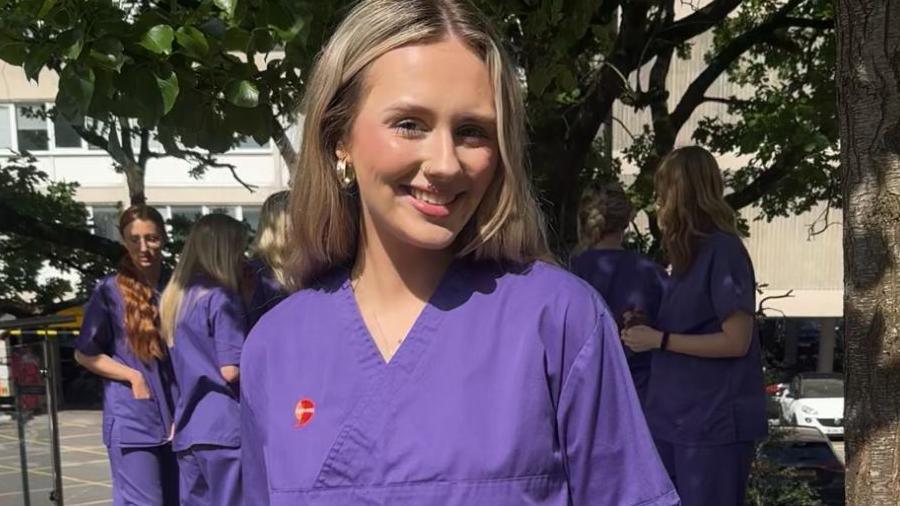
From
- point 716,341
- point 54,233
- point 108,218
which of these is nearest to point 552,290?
point 716,341

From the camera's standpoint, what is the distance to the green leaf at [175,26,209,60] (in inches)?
103

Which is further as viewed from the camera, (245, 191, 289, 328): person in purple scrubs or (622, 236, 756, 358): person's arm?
(245, 191, 289, 328): person in purple scrubs

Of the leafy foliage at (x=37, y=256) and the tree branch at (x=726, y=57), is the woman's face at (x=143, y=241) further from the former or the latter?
the tree branch at (x=726, y=57)

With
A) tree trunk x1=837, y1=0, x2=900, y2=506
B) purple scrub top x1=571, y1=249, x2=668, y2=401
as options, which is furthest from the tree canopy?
tree trunk x1=837, y1=0, x2=900, y2=506

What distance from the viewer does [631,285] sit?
12.7 ft

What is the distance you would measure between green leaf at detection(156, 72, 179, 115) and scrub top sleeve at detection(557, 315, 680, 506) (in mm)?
1673

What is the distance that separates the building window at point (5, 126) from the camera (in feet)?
61.8

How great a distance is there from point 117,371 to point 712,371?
2720mm

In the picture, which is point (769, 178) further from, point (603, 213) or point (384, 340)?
point (384, 340)

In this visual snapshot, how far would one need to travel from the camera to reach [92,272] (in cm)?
840

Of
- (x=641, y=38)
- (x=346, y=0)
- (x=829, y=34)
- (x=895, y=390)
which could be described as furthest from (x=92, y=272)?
(x=895, y=390)

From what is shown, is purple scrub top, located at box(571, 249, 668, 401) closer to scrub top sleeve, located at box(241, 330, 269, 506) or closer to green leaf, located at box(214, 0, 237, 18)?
green leaf, located at box(214, 0, 237, 18)

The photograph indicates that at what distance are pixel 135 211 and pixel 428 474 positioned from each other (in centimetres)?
359

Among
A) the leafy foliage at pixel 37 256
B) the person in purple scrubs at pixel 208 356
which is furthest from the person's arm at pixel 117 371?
the leafy foliage at pixel 37 256
